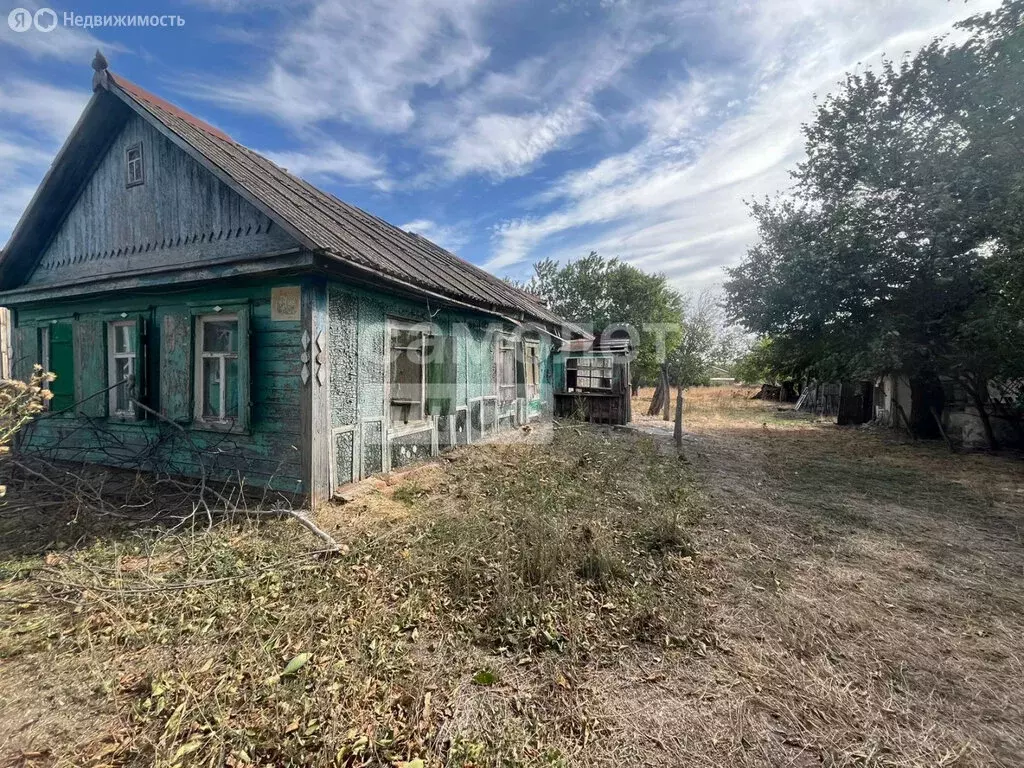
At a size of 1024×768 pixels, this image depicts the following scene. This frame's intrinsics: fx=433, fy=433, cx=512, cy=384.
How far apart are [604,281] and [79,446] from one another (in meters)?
29.8

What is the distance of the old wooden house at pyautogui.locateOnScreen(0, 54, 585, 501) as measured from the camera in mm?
5379

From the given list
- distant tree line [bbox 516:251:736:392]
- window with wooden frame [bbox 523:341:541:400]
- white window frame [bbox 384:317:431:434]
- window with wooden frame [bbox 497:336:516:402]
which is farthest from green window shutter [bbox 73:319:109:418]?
distant tree line [bbox 516:251:736:392]

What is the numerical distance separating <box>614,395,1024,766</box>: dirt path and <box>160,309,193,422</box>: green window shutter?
652 cm

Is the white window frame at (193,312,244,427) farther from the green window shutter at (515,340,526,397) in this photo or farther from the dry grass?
the green window shutter at (515,340,526,397)

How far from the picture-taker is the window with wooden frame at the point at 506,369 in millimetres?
10328

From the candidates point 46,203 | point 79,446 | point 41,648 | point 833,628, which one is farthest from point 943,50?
point 79,446

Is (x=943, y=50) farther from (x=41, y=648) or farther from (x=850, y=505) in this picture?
(x=41, y=648)

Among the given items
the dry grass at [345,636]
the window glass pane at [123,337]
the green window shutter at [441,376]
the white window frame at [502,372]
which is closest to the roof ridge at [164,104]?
the window glass pane at [123,337]

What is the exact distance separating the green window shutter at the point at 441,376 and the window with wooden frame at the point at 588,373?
25.5 ft

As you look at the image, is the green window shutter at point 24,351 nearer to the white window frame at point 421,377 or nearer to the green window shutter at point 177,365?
the green window shutter at point 177,365

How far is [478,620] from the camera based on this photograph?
10.5 ft

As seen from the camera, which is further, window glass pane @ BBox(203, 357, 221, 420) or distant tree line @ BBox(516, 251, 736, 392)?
distant tree line @ BBox(516, 251, 736, 392)

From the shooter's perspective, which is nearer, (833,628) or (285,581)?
(833,628)

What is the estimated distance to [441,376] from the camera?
7.79m
